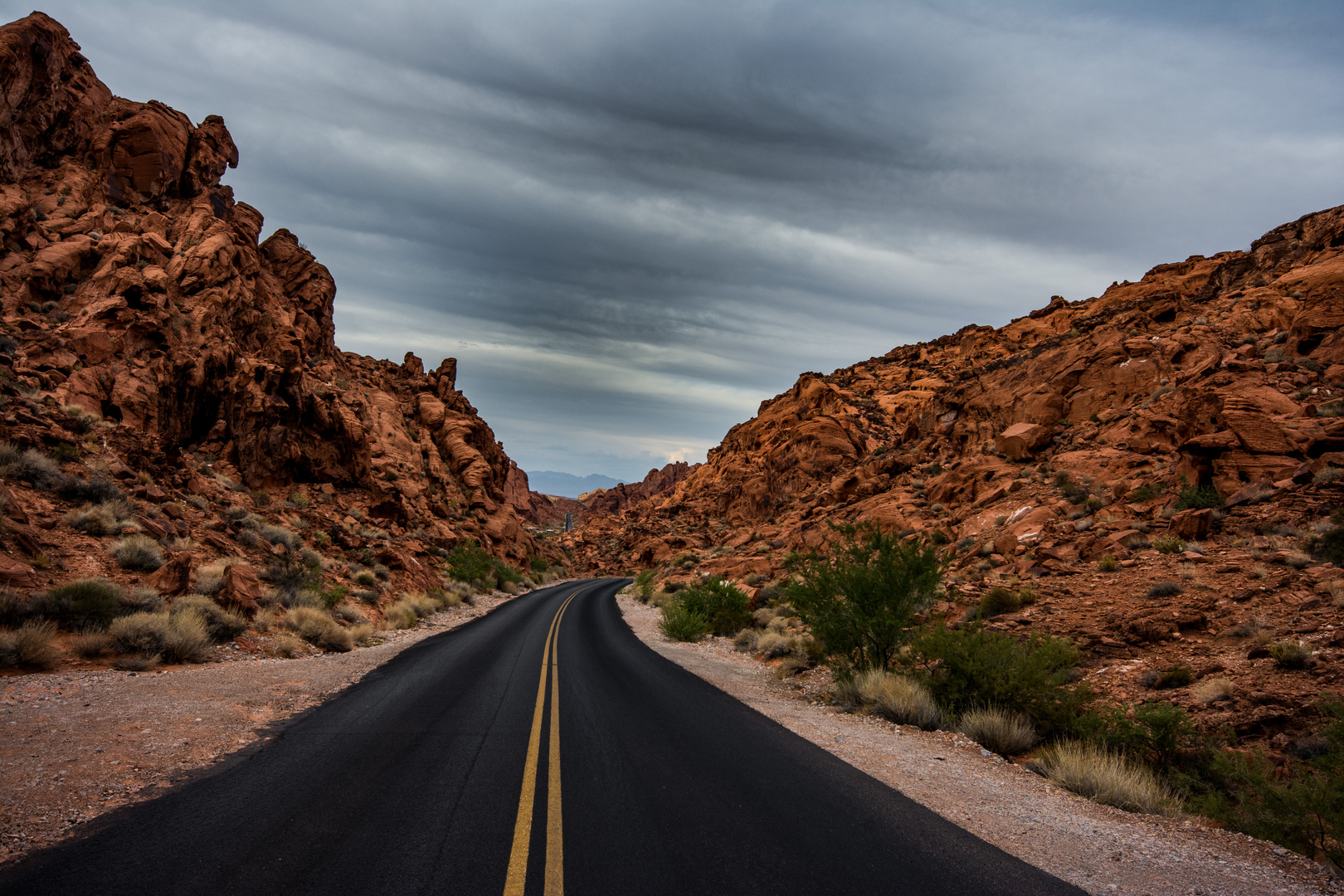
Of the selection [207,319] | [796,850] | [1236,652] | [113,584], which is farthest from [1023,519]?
[207,319]

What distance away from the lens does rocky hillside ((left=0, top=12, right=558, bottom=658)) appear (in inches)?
514

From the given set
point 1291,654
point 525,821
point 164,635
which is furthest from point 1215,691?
point 164,635

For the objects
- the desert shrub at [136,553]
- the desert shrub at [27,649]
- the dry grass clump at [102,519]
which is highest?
the dry grass clump at [102,519]

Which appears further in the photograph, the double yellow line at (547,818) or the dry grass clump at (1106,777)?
the dry grass clump at (1106,777)

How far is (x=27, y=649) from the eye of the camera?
777cm

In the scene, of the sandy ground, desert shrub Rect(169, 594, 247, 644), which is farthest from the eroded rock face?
the sandy ground

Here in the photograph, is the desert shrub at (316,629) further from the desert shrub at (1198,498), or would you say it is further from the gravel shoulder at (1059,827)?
the desert shrub at (1198,498)

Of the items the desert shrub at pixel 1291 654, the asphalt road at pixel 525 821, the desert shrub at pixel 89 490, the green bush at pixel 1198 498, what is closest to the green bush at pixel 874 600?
the asphalt road at pixel 525 821

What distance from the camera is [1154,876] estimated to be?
4.33 metres

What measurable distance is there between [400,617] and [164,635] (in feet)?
31.1

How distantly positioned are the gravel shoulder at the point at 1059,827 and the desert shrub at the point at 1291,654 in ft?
10.6

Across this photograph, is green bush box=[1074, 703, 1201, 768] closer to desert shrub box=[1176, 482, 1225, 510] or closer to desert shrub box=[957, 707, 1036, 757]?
desert shrub box=[957, 707, 1036, 757]

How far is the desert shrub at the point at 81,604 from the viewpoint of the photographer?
890cm

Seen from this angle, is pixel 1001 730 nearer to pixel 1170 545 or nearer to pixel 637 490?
pixel 1170 545
